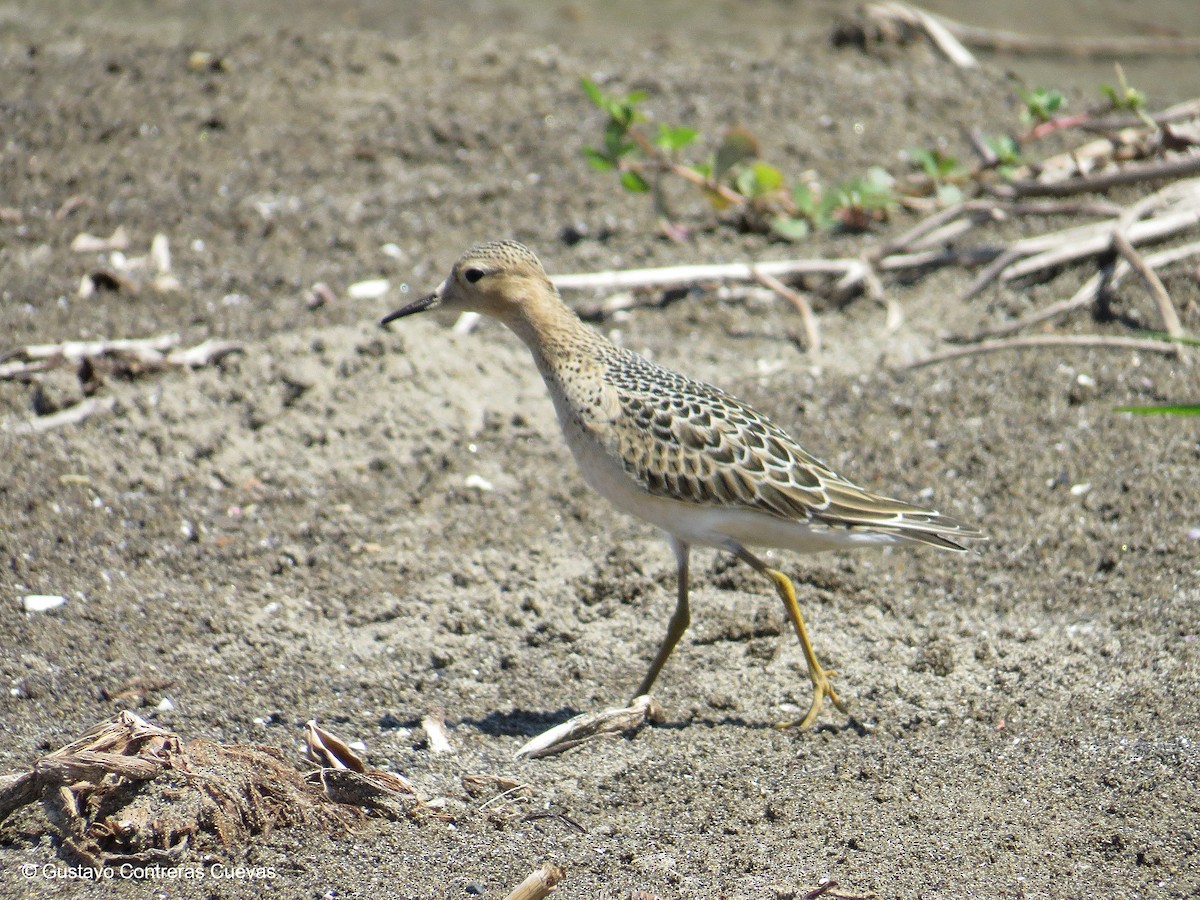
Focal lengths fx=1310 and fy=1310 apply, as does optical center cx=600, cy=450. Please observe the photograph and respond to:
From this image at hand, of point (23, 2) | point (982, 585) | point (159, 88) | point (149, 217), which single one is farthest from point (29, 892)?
point (23, 2)

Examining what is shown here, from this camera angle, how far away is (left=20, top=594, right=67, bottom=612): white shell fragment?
17.0 ft

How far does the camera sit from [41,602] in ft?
17.1

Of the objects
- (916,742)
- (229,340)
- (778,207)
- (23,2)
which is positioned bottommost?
(916,742)

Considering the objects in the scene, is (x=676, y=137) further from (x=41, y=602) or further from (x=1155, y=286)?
(x=41, y=602)

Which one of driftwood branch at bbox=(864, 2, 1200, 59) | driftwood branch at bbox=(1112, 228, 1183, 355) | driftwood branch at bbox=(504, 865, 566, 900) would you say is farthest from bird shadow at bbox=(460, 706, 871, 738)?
driftwood branch at bbox=(864, 2, 1200, 59)

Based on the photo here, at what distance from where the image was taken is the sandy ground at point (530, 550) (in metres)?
4.09

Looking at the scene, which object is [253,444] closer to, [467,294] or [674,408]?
[467,294]

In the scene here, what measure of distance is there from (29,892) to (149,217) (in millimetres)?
5253

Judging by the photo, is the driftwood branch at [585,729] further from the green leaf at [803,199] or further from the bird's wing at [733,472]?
the green leaf at [803,199]

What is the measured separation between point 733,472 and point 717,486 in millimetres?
80

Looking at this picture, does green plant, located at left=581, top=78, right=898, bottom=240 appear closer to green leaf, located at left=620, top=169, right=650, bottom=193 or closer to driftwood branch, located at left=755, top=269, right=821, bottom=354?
green leaf, located at left=620, top=169, right=650, bottom=193

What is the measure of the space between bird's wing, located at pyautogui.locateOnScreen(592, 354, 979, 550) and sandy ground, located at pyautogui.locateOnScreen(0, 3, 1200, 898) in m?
0.60

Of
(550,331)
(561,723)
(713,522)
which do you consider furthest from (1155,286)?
(561,723)

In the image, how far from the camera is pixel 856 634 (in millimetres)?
5238
